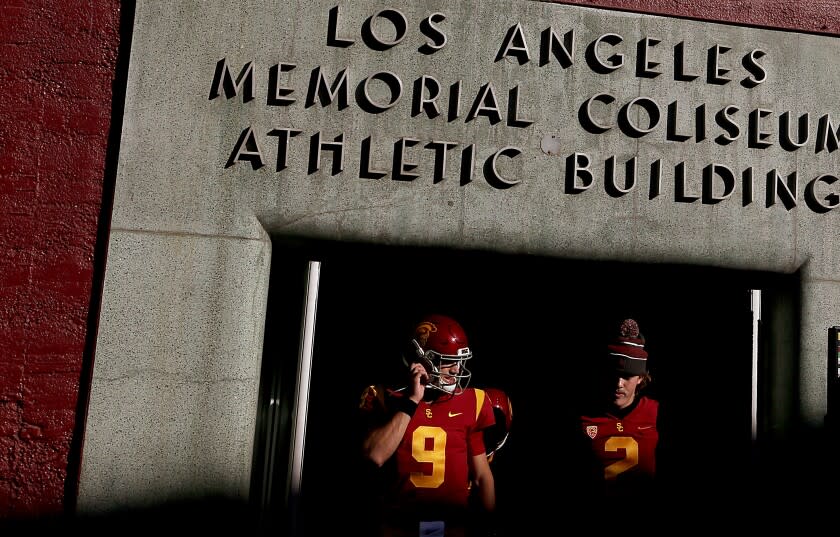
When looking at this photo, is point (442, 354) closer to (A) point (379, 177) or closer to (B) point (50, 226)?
(A) point (379, 177)

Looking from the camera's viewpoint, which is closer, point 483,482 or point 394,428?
point 394,428

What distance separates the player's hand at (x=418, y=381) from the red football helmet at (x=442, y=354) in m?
0.03

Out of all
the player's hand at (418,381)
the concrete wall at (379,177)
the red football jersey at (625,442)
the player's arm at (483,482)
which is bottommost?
the player's arm at (483,482)

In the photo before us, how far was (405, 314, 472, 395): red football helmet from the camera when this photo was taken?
16.4ft

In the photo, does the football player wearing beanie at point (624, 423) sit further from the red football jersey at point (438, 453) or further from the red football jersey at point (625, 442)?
the red football jersey at point (438, 453)

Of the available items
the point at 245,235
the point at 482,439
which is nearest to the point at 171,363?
the point at 245,235

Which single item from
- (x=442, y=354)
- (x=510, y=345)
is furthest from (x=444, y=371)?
(x=510, y=345)

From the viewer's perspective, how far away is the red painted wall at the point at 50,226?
15.0 feet

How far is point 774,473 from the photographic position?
16.7 ft

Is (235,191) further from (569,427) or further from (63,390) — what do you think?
(569,427)

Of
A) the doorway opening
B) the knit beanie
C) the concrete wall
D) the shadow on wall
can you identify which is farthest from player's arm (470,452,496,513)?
the shadow on wall

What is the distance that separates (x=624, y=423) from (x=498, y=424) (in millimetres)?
816

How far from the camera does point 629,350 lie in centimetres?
537

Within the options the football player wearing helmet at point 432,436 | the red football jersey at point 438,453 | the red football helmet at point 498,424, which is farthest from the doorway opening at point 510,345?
the red football jersey at point 438,453
